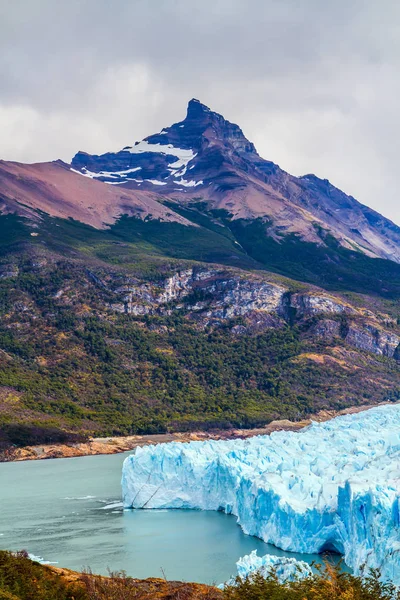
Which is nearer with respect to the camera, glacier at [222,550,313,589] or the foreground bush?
the foreground bush

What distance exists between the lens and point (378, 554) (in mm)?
31344

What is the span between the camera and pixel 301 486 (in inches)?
1597

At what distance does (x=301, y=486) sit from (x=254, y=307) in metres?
112

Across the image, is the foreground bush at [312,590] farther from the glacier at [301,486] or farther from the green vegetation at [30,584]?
the glacier at [301,486]

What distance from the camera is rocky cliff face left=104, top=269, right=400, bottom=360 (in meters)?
146

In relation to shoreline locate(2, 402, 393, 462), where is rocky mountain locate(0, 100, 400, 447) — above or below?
above

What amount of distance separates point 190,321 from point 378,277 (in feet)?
197

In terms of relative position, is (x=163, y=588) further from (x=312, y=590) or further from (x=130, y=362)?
(x=130, y=362)

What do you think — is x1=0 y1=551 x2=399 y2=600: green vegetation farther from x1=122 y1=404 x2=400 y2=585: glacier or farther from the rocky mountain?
the rocky mountain

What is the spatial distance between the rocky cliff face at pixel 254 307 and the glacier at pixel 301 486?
→ 78627 mm

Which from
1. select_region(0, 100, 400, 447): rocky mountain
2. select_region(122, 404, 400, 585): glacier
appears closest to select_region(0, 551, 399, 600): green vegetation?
select_region(122, 404, 400, 585): glacier

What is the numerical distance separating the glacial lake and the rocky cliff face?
83.6 metres

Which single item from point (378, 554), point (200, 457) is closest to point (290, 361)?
point (200, 457)

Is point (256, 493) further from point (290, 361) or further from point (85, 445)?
point (290, 361)
